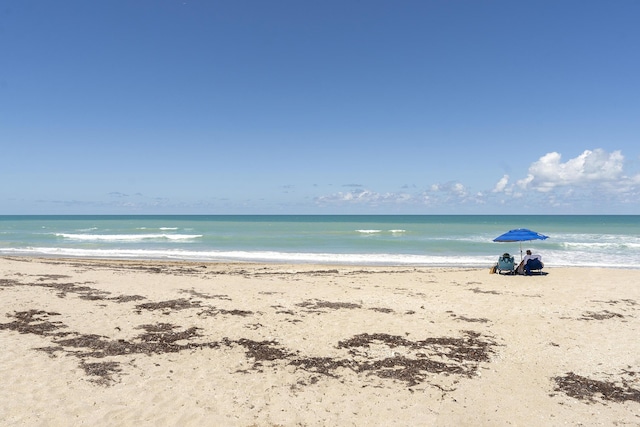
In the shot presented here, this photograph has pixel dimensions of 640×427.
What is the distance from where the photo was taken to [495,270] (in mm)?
17641

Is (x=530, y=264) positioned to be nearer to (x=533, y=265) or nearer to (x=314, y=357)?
(x=533, y=265)

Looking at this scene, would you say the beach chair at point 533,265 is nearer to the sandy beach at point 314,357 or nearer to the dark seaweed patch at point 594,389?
the sandy beach at point 314,357

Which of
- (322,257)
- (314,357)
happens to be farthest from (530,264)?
(322,257)

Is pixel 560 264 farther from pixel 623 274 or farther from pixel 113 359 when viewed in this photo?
pixel 113 359

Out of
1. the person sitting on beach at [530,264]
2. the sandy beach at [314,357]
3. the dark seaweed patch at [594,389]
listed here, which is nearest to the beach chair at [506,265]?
the person sitting on beach at [530,264]

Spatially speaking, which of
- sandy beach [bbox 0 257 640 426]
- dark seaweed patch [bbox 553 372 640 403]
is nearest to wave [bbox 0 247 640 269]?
sandy beach [bbox 0 257 640 426]

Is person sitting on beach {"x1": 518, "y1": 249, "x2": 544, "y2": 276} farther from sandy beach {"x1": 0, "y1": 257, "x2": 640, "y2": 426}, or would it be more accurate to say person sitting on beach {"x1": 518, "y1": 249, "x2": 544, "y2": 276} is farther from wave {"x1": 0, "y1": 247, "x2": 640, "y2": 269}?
wave {"x1": 0, "y1": 247, "x2": 640, "y2": 269}

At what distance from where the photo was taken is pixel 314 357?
707 cm

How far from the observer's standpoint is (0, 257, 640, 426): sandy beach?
5215mm

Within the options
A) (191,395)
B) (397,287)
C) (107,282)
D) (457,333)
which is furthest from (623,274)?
(107,282)

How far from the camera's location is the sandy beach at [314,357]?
17.1 feet

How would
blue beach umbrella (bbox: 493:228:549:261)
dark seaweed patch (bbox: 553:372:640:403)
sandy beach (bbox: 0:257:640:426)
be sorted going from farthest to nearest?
blue beach umbrella (bbox: 493:228:549:261)
dark seaweed patch (bbox: 553:372:640:403)
sandy beach (bbox: 0:257:640:426)

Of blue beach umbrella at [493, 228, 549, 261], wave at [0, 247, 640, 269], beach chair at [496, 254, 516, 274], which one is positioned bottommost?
wave at [0, 247, 640, 269]

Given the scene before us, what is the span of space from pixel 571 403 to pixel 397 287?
28.1ft
